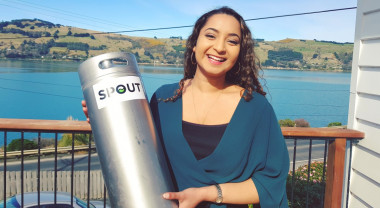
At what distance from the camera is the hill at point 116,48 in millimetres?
66625

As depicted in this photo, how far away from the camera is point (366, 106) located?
2.47 metres

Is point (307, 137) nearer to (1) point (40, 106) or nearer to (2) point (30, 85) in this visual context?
(1) point (40, 106)

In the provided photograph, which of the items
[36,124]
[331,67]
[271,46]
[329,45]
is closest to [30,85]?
[271,46]

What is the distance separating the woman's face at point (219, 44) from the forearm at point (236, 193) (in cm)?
46

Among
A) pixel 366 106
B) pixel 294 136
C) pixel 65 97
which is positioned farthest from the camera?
pixel 65 97

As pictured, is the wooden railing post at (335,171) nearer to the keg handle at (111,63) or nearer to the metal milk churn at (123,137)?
the metal milk churn at (123,137)

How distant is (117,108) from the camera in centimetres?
101

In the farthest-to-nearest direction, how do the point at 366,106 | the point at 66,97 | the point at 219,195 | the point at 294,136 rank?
the point at 66,97, the point at 366,106, the point at 294,136, the point at 219,195

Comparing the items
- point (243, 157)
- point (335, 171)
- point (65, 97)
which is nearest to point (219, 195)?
point (243, 157)

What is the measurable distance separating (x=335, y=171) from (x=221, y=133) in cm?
146

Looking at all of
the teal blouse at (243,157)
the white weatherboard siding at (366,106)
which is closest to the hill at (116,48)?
the white weatherboard siding at (366,106)

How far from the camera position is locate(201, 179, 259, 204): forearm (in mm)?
1139

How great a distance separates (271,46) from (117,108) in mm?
96610

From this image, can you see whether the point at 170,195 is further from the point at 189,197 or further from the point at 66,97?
the point at 66,97
